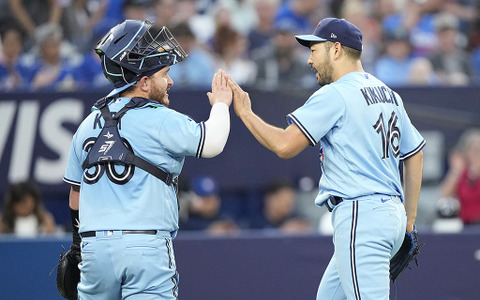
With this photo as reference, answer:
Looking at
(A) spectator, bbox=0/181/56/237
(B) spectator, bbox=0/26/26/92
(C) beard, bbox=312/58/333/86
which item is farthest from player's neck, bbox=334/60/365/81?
(B) spectator, bbox=0/26/26/92

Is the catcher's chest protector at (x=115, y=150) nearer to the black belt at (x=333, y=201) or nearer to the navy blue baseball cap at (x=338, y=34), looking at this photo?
the black belt at (x=333, y=201)

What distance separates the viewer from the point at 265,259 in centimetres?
628

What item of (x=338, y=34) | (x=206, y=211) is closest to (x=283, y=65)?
(x=206, y=211)

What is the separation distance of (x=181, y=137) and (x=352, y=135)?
96 centimetres

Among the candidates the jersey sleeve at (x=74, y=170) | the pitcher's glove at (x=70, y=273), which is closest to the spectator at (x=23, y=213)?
the pitcher's glove at (x=70, y=273)

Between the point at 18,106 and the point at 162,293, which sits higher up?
the point at 18,106

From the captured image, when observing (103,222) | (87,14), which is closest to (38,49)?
(87,14)

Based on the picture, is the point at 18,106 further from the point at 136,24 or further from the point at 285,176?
the point at 136,24

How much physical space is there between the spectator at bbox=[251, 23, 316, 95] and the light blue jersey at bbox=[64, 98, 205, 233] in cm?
527

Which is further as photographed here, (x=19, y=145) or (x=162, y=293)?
(x=19, y=145)

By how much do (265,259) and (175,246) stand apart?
735 mm

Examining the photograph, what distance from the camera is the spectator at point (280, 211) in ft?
26.7

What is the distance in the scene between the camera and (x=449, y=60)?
9.84 meters

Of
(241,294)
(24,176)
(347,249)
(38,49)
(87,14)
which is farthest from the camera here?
(87,14)
